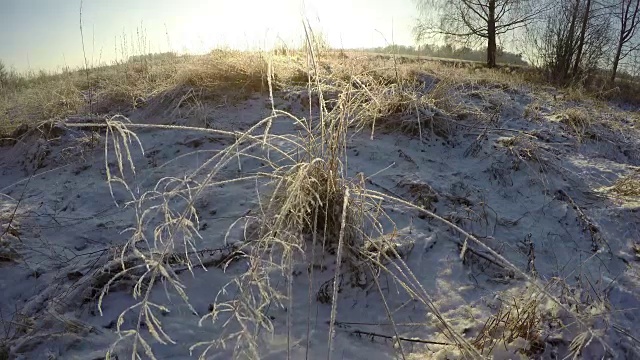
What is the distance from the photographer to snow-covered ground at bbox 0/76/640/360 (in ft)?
5.71

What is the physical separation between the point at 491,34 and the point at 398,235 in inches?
633

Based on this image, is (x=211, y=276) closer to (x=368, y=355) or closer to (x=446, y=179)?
(x=368, y=355)

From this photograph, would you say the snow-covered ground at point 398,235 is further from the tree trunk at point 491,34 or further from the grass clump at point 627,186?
the tree trunk at point 491,34

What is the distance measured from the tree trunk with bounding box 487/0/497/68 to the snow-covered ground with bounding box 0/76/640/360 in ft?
41.8

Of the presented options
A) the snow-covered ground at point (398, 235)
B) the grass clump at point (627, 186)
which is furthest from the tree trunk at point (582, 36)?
the grass clump at point (627, 186)

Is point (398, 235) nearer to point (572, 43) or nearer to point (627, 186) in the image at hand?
point (627, 186)

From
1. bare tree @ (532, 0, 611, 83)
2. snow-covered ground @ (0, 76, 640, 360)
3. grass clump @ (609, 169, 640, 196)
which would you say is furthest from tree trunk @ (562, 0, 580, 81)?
grass clump @ (609, 169, 640, 196)

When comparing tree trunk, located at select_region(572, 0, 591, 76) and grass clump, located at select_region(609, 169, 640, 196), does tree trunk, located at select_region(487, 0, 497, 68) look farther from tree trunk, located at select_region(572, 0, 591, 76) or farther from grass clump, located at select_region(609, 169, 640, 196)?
grass clump, located at select_region(609, 169, 640, 196)

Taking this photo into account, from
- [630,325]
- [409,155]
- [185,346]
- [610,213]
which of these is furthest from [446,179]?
[185,346]

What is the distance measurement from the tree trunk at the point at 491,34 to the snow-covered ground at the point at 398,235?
12.7 metres

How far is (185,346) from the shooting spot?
1680 millimetres

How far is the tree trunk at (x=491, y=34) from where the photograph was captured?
15758 mm

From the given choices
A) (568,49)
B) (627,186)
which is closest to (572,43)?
(568,49)

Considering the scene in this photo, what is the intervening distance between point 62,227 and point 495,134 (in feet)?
11.8
